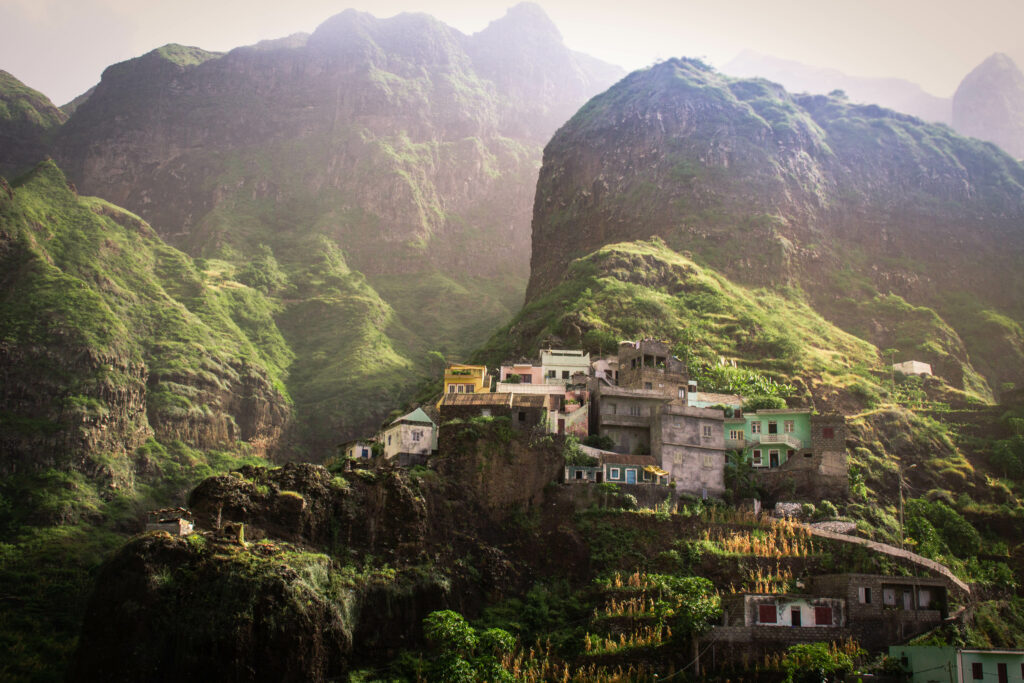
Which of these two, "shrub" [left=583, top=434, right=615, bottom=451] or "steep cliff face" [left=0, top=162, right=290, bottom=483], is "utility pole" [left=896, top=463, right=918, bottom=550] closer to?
"shrub" [left=583, top=434, right=615, bottom=451]

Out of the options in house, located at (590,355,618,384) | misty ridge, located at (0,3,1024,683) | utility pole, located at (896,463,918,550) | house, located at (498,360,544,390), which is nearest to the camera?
misty ridge, located at (0,3,1024,683)

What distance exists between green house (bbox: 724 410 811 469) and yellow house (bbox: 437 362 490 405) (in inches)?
765

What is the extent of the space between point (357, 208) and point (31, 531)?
123 m

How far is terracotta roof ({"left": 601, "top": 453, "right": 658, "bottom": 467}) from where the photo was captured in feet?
220

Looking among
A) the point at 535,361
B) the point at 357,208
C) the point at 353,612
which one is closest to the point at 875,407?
the point at 535,361

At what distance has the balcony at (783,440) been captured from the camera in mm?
73062

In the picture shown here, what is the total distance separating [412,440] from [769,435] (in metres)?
25.8

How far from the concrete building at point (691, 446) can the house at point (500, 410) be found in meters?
8.28

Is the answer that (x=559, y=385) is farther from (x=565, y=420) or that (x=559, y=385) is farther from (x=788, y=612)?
(x=788, y=612)

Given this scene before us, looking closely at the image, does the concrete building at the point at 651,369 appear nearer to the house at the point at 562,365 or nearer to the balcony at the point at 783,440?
the house at the point at 562,365

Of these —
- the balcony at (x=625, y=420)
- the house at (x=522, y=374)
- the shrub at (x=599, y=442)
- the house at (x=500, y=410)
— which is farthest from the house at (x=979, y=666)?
the house at (x=522, y=374)

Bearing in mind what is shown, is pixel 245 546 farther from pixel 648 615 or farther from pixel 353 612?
pixel 648 615

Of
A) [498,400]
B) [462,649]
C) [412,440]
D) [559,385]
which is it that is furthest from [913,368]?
[462,649]

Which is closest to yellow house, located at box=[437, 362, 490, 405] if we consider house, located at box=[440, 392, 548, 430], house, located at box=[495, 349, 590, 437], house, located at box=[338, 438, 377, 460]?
house, located at box=[495, 349, 590, 437]
